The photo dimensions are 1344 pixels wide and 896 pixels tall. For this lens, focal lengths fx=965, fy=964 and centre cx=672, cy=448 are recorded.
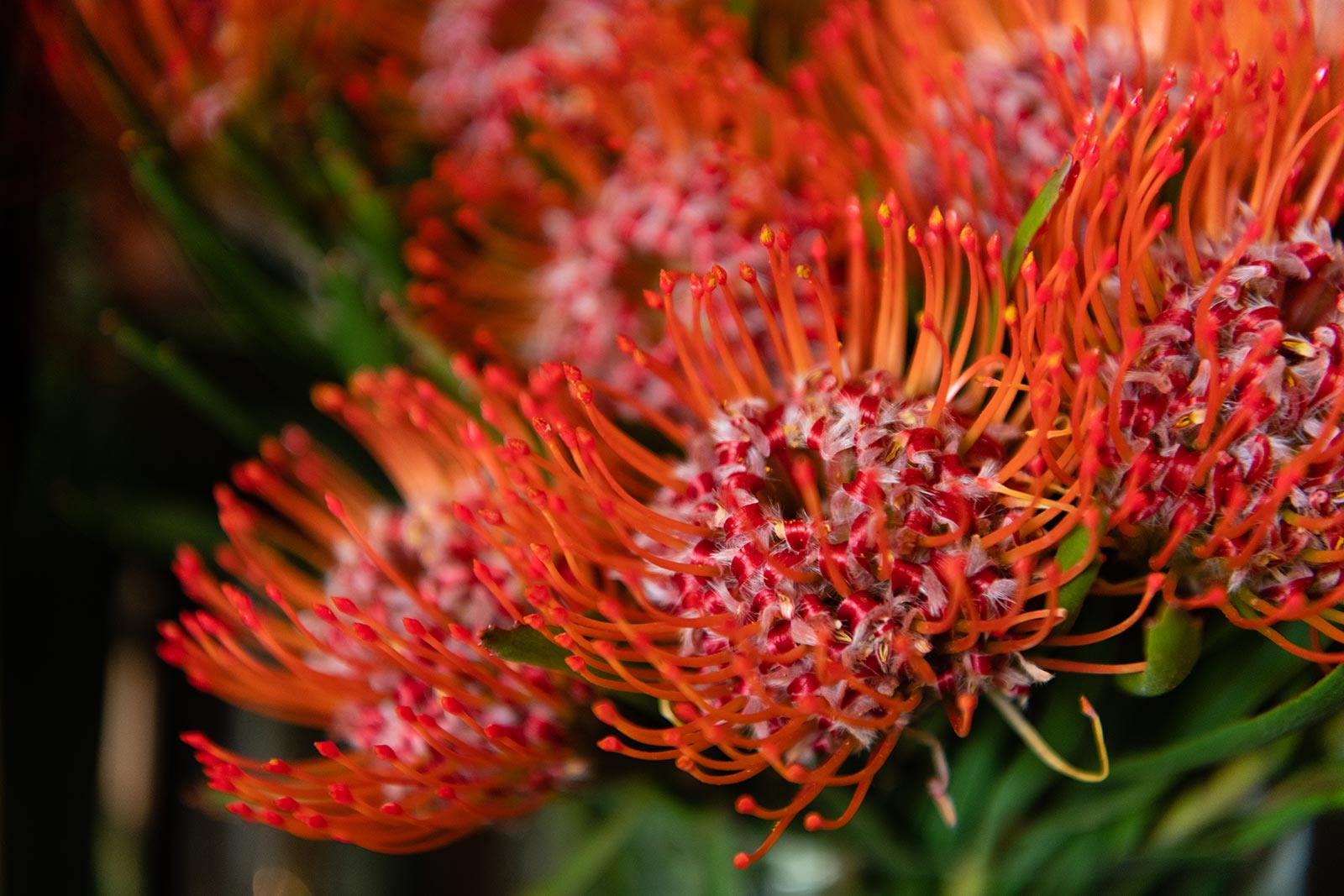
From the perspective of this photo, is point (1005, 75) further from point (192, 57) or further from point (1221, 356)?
point (192, 57)

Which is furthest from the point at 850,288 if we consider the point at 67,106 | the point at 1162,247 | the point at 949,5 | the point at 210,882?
the point at 210,882

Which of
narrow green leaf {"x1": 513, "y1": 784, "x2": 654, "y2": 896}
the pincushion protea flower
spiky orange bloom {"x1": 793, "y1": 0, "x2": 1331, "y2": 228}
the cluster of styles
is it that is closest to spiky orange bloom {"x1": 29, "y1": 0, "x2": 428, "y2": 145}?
the pincushion protea flower

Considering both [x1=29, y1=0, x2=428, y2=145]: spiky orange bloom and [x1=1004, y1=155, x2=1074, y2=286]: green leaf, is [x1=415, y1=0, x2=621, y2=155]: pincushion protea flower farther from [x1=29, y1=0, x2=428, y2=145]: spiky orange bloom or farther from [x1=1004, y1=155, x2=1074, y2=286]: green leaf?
[x1=1004, y1=155, x2=1074, y2=286]: green leaf

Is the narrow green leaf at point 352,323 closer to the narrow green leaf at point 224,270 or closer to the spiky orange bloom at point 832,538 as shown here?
the narrow green leaf at point 224,270

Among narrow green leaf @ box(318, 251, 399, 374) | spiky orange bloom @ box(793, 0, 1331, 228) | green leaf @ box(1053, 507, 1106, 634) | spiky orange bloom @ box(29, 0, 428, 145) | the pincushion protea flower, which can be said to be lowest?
green leaf @ box(1053, 507, 1106, 634)

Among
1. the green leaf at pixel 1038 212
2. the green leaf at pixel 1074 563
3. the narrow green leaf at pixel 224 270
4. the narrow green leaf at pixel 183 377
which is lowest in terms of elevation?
the green leaf at pixel 1074 563

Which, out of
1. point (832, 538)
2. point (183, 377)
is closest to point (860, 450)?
point (832, 538)

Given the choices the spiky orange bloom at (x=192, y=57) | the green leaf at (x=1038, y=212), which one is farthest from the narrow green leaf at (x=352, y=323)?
the green leaf at (x=1038, y=212)

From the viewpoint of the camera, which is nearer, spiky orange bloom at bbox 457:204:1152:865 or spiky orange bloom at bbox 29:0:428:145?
spiky orange bloom at bbox 457:204:1152:865
